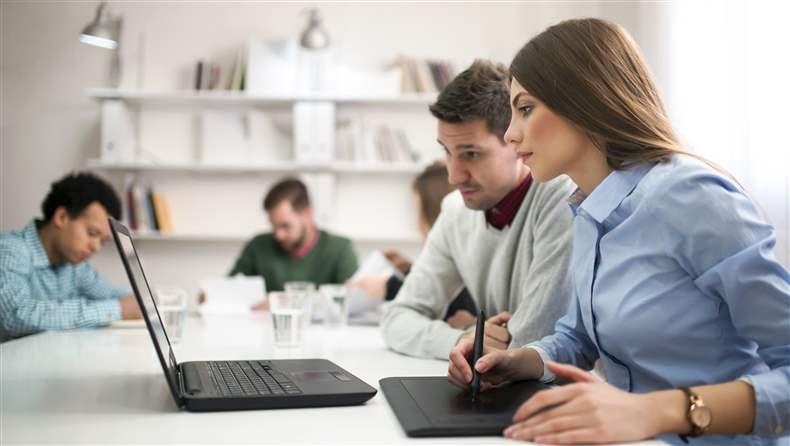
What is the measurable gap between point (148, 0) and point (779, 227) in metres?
1.60

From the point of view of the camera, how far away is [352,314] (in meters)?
1.98

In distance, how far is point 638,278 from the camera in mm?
929

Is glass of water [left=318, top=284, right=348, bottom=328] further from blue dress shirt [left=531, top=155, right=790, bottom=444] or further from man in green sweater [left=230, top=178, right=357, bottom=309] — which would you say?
man in green sweater [left=230, top=178, right=357, bottom=309]

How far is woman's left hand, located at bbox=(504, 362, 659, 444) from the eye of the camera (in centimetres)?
66

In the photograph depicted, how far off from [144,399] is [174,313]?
676mm

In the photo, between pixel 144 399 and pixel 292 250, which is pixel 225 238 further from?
pixel 144 399

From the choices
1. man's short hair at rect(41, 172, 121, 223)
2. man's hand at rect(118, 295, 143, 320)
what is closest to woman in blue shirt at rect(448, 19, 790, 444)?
man's hand at rect(118, 295, 143, 320)

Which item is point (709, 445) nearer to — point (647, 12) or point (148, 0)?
point (148, 0)

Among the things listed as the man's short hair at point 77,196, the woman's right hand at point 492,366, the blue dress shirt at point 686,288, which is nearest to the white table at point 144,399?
the woman's right hand at point 492,366

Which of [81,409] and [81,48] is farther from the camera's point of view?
[81,48]

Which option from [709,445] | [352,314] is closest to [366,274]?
[352,314]

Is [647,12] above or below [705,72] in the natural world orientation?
above

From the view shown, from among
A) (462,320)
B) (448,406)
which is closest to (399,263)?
(462,320)

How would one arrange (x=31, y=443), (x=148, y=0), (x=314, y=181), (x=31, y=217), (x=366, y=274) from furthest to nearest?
(x=314, y=181) → (x=366, y=274) → (x=31, y=217) → (x=148, y=0) → (x=31, y=443)
